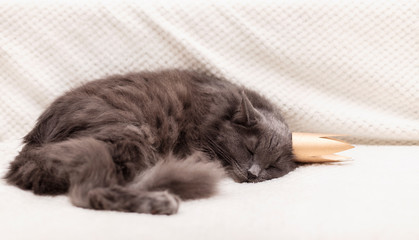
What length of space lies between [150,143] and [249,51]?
3.27ft

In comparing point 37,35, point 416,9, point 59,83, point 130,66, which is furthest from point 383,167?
point 37,35

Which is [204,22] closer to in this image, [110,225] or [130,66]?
[130,66]

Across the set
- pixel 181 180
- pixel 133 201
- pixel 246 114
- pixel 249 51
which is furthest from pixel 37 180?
pixel 249 51

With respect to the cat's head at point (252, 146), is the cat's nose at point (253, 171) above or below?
below

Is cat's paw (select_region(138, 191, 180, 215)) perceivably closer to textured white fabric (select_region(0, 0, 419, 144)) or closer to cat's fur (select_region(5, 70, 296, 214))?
cat's fur (select_region(5, 70, 296, 214))

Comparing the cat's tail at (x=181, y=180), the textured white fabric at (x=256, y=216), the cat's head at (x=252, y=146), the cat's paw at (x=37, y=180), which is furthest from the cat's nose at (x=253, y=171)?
the cat's paw at (x=37, y=180)

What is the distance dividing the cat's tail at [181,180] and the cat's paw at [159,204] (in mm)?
93

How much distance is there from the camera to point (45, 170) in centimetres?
154

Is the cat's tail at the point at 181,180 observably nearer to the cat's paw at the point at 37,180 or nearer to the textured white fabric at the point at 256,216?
the textured white fabric at the point at 256,216

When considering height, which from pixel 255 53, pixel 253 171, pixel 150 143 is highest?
pixel 255 53

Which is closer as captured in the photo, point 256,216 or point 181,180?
point 256,216

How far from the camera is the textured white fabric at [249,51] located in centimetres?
237

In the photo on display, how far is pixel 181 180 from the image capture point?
150 cm

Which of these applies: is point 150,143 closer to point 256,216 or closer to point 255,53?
point 256,216
